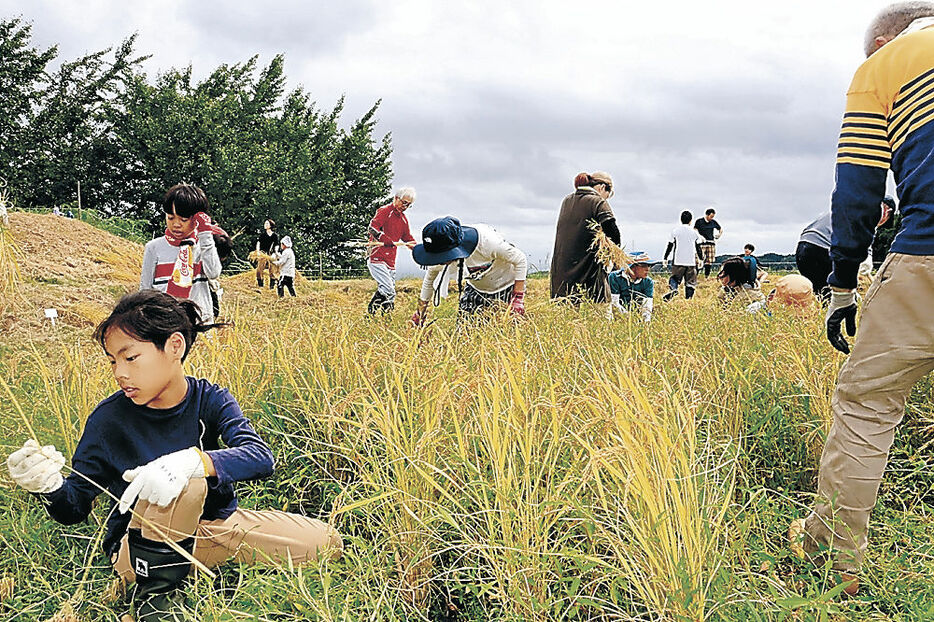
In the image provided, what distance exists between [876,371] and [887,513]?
0.96 metres

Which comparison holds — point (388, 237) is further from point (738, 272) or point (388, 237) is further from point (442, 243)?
point (442, 243)

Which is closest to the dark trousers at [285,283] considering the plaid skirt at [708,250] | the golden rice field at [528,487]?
the plaid skirt at [708,250]

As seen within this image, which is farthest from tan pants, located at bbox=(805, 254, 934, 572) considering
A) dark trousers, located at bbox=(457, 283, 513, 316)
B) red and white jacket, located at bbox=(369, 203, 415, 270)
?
red and white jacket, located at bbox=(369, 203, 415, 270)

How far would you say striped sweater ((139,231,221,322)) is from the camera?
4.09 metres

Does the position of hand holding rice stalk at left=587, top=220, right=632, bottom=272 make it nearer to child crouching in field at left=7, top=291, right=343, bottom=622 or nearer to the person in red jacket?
the person in red jacket

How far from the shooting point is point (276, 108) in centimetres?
2875

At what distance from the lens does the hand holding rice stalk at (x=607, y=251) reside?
508 cm

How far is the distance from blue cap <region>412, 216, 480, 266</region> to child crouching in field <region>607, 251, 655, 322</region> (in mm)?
1959

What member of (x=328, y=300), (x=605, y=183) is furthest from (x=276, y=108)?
(x=605, y=183)

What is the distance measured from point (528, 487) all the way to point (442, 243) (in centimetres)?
238

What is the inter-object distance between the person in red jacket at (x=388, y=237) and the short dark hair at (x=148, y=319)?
5141 mm

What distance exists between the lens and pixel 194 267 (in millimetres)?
4266

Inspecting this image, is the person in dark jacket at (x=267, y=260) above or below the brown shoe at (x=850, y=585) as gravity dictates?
above

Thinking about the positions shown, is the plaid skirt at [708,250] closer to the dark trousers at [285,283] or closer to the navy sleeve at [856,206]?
the dark trousers at [285,283]
